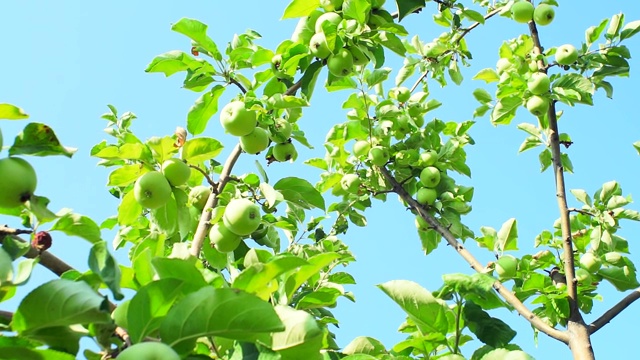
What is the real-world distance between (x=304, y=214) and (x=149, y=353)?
267 cm

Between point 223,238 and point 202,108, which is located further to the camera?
point 202,108

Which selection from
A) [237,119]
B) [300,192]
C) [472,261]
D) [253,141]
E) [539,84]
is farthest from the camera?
[539,84]

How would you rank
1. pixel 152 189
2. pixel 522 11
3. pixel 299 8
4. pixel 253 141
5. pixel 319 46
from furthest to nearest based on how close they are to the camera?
pixel 522 11 < pixel 299 8 < pixel 319 46 < pixel 253 141 < pixel 152 189

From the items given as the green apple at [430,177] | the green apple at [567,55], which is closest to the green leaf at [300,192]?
the green apple at [430,177]

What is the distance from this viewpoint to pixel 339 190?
4.21 m

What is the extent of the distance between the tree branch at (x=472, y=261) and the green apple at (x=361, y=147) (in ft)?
0.54

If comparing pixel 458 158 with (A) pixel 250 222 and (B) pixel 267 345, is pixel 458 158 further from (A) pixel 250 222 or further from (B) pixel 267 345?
(B) pixel 267 345

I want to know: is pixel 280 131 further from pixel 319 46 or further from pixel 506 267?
pixel 506 267

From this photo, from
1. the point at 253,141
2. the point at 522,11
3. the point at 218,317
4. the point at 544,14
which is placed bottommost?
the point at 218,317

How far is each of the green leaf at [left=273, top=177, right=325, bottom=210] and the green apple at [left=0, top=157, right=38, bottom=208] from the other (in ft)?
4.56

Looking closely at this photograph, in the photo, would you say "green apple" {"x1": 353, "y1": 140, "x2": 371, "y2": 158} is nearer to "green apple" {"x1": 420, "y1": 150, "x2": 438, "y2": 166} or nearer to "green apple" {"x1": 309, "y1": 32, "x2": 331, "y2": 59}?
"green apple" {"x1": 420, "y1": 150, "x2": 438, "y2": 166}

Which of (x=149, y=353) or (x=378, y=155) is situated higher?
(x=378, y=155)

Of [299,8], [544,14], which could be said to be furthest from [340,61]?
[544,14]

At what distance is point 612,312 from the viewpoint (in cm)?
275
